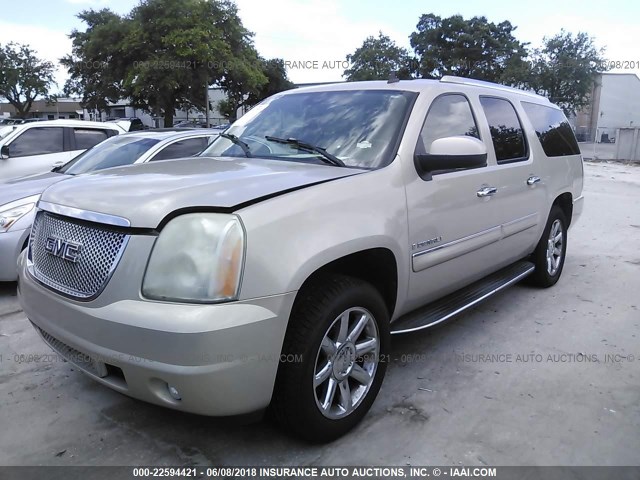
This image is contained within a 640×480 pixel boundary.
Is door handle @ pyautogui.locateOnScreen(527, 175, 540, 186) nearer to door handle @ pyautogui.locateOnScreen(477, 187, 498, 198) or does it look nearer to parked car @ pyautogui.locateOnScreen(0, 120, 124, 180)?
door handle @ pyautogui.locateOnScreen(477, 187, 498, 198)

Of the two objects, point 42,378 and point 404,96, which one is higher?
point 404,96

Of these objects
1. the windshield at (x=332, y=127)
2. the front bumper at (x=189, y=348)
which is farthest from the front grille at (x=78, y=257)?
the windshield at (x=332, y=127)

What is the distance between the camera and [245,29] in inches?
1358

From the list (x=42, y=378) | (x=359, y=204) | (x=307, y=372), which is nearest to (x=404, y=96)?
(x=359, y=204)

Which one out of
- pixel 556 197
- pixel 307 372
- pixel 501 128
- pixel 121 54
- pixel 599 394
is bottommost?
pixel 599 394

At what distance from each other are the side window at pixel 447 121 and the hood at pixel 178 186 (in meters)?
0.69

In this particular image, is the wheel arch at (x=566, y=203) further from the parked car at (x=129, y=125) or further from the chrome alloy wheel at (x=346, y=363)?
the parked car at (x=129, y=125)

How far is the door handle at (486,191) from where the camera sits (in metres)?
3.61

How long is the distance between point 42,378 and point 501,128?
3.75 meters

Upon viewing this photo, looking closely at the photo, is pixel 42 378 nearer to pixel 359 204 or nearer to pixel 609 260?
pixel 359 204

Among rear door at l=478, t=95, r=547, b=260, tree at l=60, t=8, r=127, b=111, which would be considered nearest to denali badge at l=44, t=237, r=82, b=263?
rear door at l=478, t=95, r=547, b=260

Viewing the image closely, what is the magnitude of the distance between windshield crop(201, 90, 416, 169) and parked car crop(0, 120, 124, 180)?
554cm

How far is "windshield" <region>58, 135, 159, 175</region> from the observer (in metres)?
6.10

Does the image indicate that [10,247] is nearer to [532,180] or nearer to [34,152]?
[34,152]
